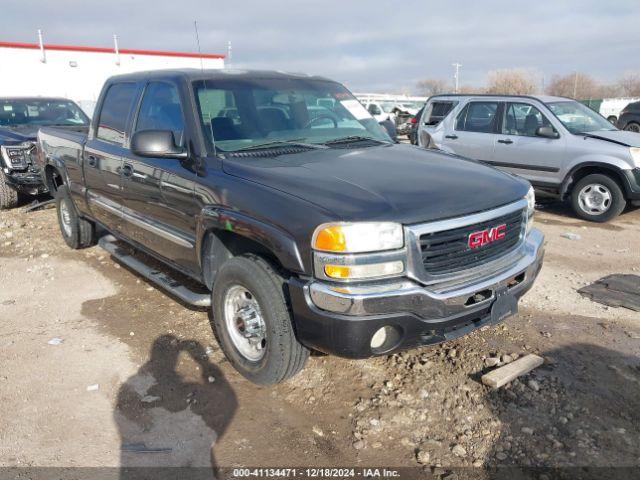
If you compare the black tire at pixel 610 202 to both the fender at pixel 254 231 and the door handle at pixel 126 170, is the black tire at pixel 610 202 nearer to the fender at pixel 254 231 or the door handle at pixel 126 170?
the fender at pixel 254 231

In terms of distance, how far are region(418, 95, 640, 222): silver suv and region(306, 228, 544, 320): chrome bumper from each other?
5.23 metres

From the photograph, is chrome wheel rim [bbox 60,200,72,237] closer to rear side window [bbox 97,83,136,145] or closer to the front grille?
rear side window [bbox 97,83,136,145]

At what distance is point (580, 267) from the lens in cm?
545

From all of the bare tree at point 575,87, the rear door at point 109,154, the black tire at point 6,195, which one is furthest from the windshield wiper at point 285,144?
the bare tree at point 575,87

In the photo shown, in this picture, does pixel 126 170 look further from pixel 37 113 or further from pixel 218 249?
pixel 37 113

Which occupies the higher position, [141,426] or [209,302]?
[209,302]

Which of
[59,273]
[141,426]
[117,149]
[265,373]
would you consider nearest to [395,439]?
[265,373]

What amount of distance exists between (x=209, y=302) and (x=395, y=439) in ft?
4.97

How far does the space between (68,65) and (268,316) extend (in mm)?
27665

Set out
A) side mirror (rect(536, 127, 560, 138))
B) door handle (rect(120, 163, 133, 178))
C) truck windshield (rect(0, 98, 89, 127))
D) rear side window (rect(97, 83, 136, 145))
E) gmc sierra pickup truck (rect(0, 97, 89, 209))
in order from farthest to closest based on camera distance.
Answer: truck windshield (rect(0, 98, 89, 127)) → gmc sierra pickup truck (rect(0, 97, 89, 209)) → side mirror (rect(536, 127, 560, 138)) → rear side window (rect(97, 83, 136, 145)) → door handle (rect(120, 163, 133, 178))

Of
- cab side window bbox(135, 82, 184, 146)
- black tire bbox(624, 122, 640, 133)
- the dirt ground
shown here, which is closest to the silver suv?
the dirt ground

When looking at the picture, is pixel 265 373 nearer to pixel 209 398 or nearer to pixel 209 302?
pixel 209 398

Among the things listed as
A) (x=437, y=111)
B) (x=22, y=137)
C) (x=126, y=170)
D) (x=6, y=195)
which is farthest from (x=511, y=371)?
(x=6, y=195)

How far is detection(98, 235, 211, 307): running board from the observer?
11.7ft
